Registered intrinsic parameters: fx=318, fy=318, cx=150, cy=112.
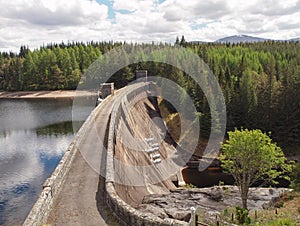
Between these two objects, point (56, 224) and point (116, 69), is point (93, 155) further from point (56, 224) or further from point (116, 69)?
point (116, 69)

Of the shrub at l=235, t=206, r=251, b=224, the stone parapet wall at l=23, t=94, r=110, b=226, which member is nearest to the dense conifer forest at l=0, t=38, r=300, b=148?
the stone parapet wall at l=23, t=94, r=110, b=226

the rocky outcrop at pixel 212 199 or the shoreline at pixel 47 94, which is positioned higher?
the shoreline at pixel 47 94

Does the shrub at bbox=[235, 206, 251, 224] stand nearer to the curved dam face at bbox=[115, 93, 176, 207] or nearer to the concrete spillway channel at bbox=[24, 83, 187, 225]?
the concrete spillway channel at bbox=[24, 83, 187, 225]

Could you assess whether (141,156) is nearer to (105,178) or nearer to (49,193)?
(105,178)

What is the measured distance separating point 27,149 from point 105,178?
94.0ft

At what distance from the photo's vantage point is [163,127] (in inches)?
2272

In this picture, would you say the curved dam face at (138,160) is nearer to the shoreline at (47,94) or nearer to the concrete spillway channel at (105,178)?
the concrete spillway channel at (105,178)

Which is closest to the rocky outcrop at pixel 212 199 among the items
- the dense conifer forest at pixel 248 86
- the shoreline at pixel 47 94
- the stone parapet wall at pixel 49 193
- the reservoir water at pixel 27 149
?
the stone parapet wall at pixel 49 193

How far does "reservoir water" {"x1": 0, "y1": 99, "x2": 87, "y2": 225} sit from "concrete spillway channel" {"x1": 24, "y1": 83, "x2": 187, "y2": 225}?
24.7 ft

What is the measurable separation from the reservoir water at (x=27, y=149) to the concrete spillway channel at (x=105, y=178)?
7.53 meters

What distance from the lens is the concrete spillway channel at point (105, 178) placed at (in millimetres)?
15305

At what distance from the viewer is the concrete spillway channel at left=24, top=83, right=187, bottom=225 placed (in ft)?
50.2

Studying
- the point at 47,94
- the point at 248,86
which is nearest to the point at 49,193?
the point at 248,86

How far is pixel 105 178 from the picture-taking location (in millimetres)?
20078
